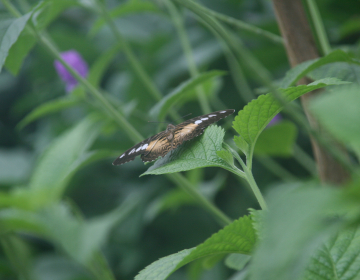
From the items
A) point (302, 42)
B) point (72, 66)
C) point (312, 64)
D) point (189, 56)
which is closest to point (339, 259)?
point (312, 64)

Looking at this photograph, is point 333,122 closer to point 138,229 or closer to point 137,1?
point 137,1

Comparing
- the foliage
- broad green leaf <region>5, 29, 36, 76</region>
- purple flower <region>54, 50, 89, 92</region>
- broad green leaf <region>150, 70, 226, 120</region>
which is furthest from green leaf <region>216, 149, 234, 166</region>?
purple flower <region>54, 50, 89, 92</region>

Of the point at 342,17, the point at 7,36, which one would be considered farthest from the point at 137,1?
the point at 342,17

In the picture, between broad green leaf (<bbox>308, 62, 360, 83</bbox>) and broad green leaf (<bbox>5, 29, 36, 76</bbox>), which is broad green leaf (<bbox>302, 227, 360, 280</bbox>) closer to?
broad green leaf (<bbox>308, 62, 360, 83</bbox>)

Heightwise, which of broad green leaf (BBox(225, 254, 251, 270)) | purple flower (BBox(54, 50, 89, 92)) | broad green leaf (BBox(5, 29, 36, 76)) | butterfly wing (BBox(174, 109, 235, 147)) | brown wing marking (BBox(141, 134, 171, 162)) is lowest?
broad green leaf (BBox(225, 254, 251, 270))

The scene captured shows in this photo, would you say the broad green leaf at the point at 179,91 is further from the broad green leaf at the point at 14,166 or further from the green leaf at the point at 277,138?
the broad green leaf at the point at 14,166

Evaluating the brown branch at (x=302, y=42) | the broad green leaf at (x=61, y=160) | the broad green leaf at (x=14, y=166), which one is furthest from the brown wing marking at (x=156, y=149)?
the broad green leaf at (x=14, y=166)

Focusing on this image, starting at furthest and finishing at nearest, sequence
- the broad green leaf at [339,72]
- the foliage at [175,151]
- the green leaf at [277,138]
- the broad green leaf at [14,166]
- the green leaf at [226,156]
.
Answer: the broad green leaf at [14,166], the green leaf at [277,138], the broad green leaf at [339,72], the green leaf at [226,156], the foliage at [175,151]
